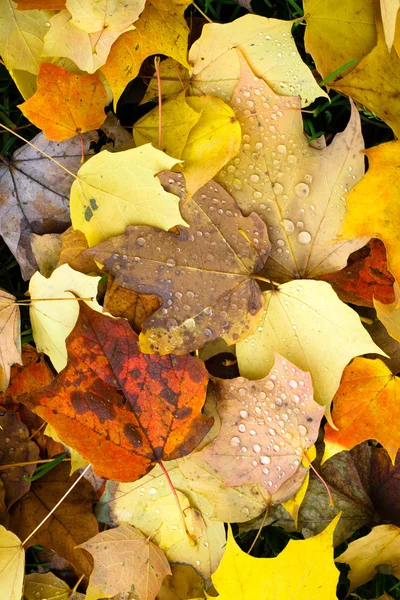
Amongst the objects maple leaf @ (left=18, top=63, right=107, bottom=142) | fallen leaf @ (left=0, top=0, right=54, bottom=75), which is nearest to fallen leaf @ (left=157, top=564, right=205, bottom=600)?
maple leaf @ (left=18, top=63, right=107, bottom=142)

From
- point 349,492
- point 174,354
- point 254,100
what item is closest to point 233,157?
point 254,100

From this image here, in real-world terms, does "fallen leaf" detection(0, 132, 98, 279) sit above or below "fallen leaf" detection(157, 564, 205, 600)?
above

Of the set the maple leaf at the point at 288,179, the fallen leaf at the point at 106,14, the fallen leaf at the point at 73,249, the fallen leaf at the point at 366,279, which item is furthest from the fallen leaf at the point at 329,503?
the fallen leaf at the point at 106,14

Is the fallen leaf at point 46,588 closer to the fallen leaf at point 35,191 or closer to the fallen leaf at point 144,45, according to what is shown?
the fallen leaf at point 35,191

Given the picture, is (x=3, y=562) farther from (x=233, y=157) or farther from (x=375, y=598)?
(x=233, y=157)

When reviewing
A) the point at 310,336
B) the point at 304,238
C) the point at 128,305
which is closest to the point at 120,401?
the point at 128,305

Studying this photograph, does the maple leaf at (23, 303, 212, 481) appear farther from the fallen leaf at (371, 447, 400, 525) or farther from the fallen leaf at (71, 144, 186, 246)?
the fallen leaf at (371, 447, 400, 525)
